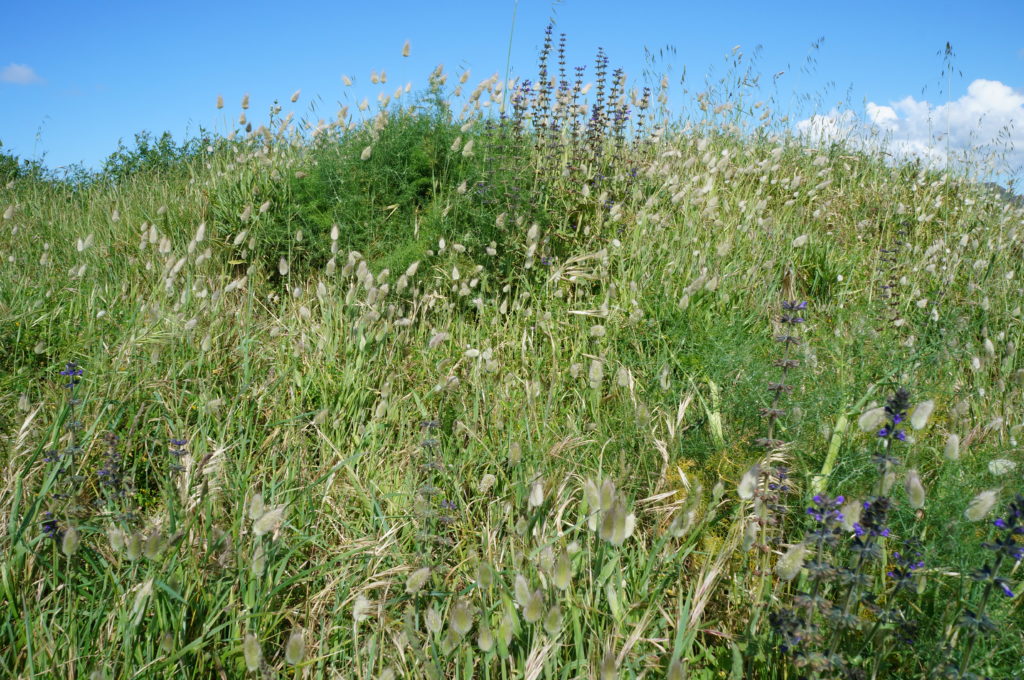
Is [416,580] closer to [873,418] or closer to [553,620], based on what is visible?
[553,620]

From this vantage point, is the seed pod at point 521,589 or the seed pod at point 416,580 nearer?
the seed pod at point 521,589

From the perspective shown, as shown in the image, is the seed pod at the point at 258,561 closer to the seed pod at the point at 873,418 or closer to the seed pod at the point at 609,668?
the seed pod at the point at 609,668

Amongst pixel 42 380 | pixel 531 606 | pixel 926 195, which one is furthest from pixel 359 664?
pixel 926 195

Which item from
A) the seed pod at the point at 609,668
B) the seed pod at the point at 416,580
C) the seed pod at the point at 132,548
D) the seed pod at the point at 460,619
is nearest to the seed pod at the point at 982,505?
the seed pod at the point at 609,668

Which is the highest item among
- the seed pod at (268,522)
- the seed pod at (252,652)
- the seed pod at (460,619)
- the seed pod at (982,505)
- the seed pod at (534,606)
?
the seed pod at (982,505)

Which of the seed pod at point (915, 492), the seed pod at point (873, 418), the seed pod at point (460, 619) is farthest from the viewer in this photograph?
the seed pod at point (873, 418)

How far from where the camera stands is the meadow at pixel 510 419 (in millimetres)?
1922

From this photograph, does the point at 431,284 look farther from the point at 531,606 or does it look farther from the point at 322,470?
the point at 531,606

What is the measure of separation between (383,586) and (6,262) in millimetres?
4003

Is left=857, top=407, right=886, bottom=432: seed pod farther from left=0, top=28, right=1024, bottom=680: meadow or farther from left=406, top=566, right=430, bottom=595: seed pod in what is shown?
left=406, top=566, right=430, bottom=595: seed pod

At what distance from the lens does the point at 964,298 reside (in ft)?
14.6

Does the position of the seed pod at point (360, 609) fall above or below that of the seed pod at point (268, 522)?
below

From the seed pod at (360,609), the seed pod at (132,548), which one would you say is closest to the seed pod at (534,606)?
the seed pod at (360,609)

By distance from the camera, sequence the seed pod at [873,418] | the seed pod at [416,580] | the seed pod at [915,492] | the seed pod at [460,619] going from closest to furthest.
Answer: the seed pod at [915,492] < the seed pod at [460,619] < the seed pod at [873,418] < the seed pod at [416,580]
